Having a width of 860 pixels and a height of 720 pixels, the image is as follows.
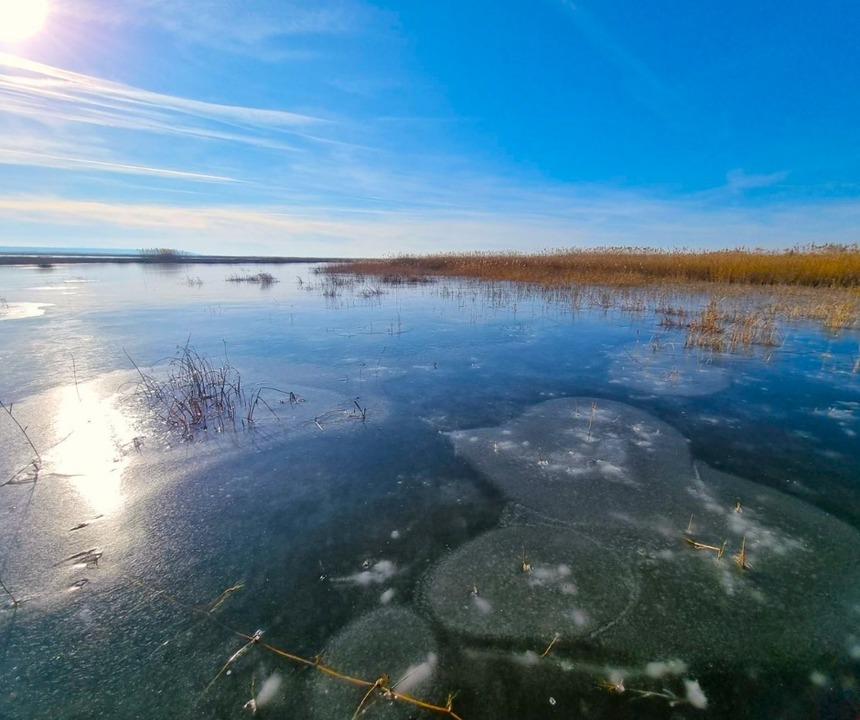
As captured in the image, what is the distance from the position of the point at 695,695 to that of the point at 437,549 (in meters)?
1.30

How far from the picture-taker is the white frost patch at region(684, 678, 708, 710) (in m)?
1.53

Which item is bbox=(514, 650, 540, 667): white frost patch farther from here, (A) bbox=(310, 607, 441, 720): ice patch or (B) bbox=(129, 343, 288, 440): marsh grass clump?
(B) bbox=(129, 343, 288, 440): marsh grass clump

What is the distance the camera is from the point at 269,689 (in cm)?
158

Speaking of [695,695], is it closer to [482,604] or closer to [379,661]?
[482,604]

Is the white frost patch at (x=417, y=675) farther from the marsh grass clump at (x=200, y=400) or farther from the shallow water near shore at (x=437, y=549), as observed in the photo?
the marsh grass clump at (x=200, y=400)

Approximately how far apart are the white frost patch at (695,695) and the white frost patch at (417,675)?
40.4 inches

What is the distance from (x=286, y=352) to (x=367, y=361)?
160 centimetres

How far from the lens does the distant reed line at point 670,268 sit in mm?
13891

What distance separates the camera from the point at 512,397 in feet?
15.4

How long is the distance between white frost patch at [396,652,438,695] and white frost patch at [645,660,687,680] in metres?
0.91

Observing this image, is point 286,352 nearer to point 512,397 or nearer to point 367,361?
point 367,361

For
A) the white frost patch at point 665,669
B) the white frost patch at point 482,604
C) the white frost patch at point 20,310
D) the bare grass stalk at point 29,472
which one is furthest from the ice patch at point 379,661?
the white frost patch at point 20,310

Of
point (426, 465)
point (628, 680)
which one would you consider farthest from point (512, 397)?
point (628, 680)

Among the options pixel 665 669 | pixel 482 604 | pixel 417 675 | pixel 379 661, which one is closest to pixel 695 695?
pixel 665 669
